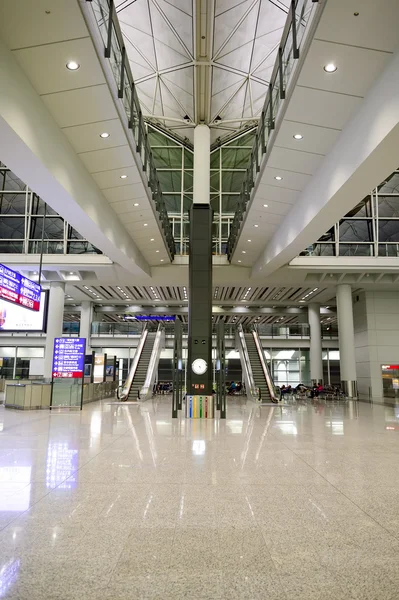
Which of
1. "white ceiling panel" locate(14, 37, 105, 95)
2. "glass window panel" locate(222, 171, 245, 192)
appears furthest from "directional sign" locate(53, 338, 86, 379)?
"glass window panel" locate(222, 171, 245, 192)

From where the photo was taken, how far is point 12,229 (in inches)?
941

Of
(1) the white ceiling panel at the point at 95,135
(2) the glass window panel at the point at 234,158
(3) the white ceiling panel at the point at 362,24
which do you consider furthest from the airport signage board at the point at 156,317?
(3) the white ceiling panel at the point at 362,24

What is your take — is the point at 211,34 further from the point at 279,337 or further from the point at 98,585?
the point at 279,337

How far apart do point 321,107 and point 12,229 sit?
19.8 metres

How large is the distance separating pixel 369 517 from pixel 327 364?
38058 millimetres

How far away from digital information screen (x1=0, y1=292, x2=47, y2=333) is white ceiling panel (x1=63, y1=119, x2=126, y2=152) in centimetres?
774

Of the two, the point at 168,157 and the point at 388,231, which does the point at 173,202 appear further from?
the point at 388,231

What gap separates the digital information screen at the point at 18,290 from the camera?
13320mm

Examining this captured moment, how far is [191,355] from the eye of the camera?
15469 mm

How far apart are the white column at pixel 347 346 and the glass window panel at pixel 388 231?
347 cm

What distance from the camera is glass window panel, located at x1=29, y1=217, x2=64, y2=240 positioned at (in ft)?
79.0

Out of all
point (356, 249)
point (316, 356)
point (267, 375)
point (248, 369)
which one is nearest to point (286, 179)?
point (356, 249)

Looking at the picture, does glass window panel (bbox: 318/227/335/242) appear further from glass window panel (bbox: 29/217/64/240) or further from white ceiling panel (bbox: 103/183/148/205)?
glass window panel (bbox: 29/217/64/240)

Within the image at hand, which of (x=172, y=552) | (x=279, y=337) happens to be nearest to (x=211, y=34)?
(x=172, y=552)
